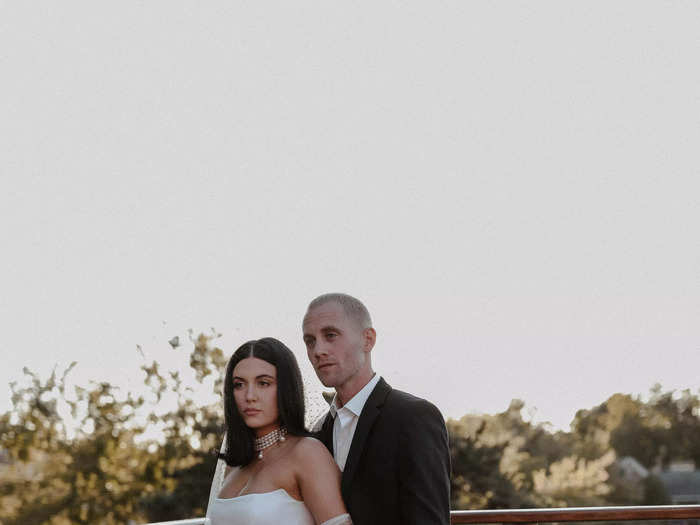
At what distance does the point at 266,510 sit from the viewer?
2.39 metres

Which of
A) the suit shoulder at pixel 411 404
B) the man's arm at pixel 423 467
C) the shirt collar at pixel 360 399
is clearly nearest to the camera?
the man's arm at pixel 423 467

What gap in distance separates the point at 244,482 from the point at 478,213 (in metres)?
10.4

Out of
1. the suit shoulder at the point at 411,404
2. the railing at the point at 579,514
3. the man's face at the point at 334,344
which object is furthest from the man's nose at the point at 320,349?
the railing at the point at 579,514

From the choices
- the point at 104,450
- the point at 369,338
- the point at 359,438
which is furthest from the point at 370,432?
the point at 104,450

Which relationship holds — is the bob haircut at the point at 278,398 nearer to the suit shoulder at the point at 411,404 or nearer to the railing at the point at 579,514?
the suit shoulder at the point at 411,404

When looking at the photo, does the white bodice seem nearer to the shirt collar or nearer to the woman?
the woman

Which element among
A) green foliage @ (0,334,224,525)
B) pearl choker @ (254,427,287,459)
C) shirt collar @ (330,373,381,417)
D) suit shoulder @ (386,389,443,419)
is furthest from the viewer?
green foliage @ (0,334,224,525)

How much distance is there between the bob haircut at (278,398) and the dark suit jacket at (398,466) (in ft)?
0.76

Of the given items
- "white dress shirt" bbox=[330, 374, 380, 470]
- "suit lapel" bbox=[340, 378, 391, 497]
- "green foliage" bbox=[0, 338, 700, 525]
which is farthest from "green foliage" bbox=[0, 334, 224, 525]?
"suit lapel" bbox=[340, 378, 391, 497]

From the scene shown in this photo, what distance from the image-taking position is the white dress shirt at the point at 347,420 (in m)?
2.40

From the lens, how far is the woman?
7.79 ft

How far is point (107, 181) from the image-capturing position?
11227mm

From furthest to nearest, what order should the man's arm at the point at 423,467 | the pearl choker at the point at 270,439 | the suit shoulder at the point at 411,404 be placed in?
1. the pearl choker at the point at 270,439
2. the suit shoulder at the point at 411,404
3. the man's arm at the point at 423,467

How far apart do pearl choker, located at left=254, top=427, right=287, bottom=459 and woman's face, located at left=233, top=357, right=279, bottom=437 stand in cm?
5
